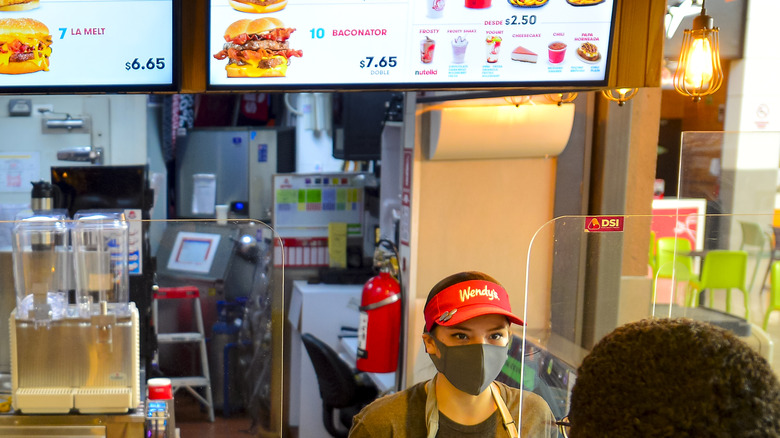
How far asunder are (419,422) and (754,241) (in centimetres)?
94

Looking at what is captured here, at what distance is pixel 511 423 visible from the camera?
1.92 metres

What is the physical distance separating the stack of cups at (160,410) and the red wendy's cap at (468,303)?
681mm

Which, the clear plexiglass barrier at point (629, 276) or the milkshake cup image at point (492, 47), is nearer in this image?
the clear plexiglass barrier at point (629, 276)

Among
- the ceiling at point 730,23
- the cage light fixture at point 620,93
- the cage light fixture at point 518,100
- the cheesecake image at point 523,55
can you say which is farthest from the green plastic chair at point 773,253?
the ceiling at point 730,23

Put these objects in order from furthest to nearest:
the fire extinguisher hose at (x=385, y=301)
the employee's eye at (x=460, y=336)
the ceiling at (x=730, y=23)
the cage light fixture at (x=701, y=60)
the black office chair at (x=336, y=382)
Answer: the ceiling at (x=730, y=23), the black office chair at (x=336, y=382), the fire extinguisher hose at (x=385, y=301), the cage light fixture at (x=701, y=60), the employee's eye at (x=460, y=336)

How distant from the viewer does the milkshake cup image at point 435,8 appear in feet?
7.58

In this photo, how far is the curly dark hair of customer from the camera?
2.34 ft

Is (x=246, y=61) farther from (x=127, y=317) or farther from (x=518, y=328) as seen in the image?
(x=518, y=328)

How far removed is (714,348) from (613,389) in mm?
103

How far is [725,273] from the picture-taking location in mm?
1914

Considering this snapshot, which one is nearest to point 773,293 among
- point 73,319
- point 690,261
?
point 690,261

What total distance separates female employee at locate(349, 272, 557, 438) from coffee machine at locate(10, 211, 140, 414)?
603 mm

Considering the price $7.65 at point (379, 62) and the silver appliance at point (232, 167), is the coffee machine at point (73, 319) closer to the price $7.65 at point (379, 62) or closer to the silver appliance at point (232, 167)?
the price $7.65 at point (379, 62)

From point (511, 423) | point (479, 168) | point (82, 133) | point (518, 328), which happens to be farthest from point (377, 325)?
point (82, 133)
